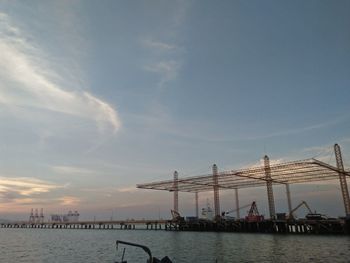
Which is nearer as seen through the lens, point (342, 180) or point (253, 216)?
point (342, 180)

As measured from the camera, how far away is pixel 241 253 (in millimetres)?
44781

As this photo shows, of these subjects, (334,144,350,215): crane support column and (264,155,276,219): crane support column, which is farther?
(264,155,276,219): crane support column

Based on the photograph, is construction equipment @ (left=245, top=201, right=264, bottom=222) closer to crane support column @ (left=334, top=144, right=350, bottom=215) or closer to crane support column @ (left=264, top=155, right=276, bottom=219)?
crane support column @ (left=264, top=155, right=276, bottom=219)

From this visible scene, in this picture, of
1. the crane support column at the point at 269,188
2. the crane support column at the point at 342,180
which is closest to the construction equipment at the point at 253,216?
the crane support column at the point at 269,188

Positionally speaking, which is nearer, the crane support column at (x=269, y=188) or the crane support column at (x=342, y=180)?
the crane support column at (x=342, y=180)

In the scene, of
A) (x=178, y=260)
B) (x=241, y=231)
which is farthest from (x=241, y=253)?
(x=241, y=231)

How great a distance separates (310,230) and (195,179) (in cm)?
3350

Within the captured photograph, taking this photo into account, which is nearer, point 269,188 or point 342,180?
point 342,180

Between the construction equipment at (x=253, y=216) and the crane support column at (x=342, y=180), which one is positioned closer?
the crane support column at (x=342, y=180)

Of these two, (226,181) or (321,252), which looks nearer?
(321,252)

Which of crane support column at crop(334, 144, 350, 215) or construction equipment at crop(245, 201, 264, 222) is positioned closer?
crane support column at crop(334, 144, 350, 215)

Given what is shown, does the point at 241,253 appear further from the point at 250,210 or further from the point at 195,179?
the point at 250,210

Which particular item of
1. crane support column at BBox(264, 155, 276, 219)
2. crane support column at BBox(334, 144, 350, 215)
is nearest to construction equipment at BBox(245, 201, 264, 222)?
crane support column at BBox(264, 155, 276, 219)

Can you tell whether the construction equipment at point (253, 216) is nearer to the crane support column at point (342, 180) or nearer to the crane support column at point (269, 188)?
the crane support column at point (269, 188)
